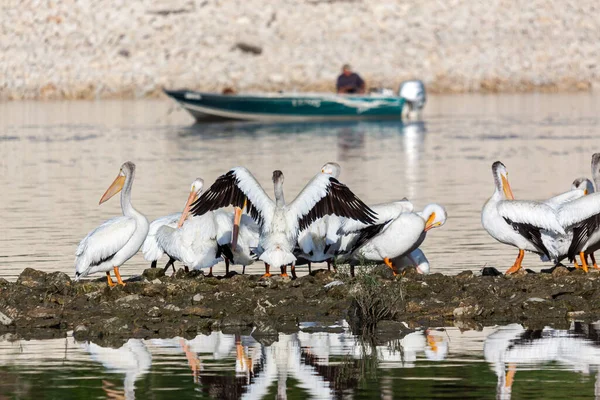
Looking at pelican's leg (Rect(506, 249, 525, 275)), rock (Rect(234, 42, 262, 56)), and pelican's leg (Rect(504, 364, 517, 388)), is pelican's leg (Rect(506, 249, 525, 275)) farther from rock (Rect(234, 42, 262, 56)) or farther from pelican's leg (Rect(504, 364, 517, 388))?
rock (Rect(234, 42, 262, 56))

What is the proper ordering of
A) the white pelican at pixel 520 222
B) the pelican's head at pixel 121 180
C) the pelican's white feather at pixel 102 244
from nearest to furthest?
the pelican's white feather at pixel 102 244
the white pelican at pixel 520 222
the pelican's head at pixel 121 180

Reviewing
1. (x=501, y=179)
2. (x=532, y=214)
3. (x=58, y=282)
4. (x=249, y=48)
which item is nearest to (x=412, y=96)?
(x=249, y=48)

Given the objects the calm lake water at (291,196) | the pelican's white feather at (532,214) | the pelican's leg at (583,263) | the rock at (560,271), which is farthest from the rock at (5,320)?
the pelican's leg at (583,263)

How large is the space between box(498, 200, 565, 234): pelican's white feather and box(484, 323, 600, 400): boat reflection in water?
2209mm

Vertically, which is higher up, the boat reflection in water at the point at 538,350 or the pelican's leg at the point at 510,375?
the boat reflection in water at the point at 538,350

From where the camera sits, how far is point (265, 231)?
14688 mm

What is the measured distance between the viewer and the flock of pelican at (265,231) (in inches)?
574

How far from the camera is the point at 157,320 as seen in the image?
1296 cm

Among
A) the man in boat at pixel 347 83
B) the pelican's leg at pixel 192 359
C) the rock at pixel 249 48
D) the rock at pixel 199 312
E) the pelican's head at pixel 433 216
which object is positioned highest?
the rock at pixel 249 48

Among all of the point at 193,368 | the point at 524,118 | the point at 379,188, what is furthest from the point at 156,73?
the point at 193,368

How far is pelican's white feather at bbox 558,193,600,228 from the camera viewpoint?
14.7 meters

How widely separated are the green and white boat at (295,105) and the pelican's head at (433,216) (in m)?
32.2

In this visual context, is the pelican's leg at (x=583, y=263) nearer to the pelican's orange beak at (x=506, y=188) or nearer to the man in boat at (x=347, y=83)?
the pelican's orange beak at (x=506, y=188)

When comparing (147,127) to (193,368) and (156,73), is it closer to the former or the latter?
(156,73)
